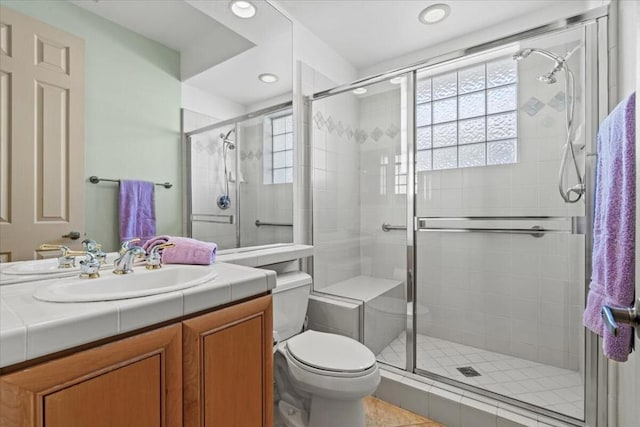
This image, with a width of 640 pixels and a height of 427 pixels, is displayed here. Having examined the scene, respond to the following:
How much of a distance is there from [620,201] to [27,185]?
1859 millimetres

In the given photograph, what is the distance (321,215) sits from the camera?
2.34 metres

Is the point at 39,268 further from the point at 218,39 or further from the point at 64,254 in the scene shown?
the point at 218,39

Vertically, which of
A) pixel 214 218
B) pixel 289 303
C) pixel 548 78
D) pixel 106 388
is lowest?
pixel 289 303

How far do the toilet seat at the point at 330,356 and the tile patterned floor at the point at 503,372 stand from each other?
60 cm

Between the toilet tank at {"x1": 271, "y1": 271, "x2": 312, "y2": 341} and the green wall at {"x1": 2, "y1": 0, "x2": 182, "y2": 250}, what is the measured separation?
60 cm

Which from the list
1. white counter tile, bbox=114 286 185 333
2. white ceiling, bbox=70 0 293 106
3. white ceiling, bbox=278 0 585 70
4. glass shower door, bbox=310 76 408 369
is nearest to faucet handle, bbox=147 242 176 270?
white counter tile, bbox=114 286 185 333

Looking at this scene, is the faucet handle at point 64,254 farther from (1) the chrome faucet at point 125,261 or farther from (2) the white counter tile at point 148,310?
(2) the white counter tile at point 148,310

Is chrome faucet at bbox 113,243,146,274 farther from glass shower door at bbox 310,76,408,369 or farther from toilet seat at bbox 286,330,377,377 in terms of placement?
glass shower door at bbox 310,76,408,369

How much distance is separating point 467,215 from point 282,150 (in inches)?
55.2

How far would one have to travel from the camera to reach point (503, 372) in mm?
1846

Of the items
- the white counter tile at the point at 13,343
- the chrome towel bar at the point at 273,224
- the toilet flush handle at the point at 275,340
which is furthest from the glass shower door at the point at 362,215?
the white counter tile at the point at 13,343

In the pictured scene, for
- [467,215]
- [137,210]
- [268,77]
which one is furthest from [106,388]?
[467,215]

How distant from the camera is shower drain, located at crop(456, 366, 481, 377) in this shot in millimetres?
1795

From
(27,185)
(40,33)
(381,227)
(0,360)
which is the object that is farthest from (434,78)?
(0,360)
